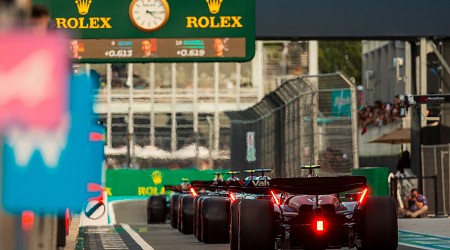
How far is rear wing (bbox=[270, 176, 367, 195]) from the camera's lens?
1291 cm

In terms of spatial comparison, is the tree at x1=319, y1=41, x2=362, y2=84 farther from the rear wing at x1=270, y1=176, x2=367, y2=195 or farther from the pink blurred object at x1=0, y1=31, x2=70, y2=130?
the pink blurred object at x1=0, y1=31, x2=70, y2=130

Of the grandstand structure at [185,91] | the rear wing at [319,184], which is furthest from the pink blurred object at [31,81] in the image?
the grandstand structure at [185,91]

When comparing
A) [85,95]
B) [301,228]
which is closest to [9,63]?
[85,95]

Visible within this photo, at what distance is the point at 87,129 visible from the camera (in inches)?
142

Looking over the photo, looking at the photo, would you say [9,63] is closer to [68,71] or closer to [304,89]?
[68,71]

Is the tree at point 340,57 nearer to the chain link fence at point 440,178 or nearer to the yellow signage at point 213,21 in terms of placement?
the chain link fence at point 440,178

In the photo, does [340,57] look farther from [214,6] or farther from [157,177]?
[214,6]

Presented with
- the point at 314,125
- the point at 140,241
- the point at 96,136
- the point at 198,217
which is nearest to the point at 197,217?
the point at 198,217

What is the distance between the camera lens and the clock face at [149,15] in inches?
1084

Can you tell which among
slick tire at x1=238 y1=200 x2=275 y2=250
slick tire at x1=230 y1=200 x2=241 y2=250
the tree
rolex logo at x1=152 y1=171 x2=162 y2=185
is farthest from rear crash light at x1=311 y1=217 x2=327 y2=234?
the tree

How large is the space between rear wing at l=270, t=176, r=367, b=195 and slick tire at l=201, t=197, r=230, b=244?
6.22m

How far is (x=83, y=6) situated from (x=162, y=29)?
65.0 inches

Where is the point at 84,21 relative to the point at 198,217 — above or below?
above

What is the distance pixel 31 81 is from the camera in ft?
A: 10.4
